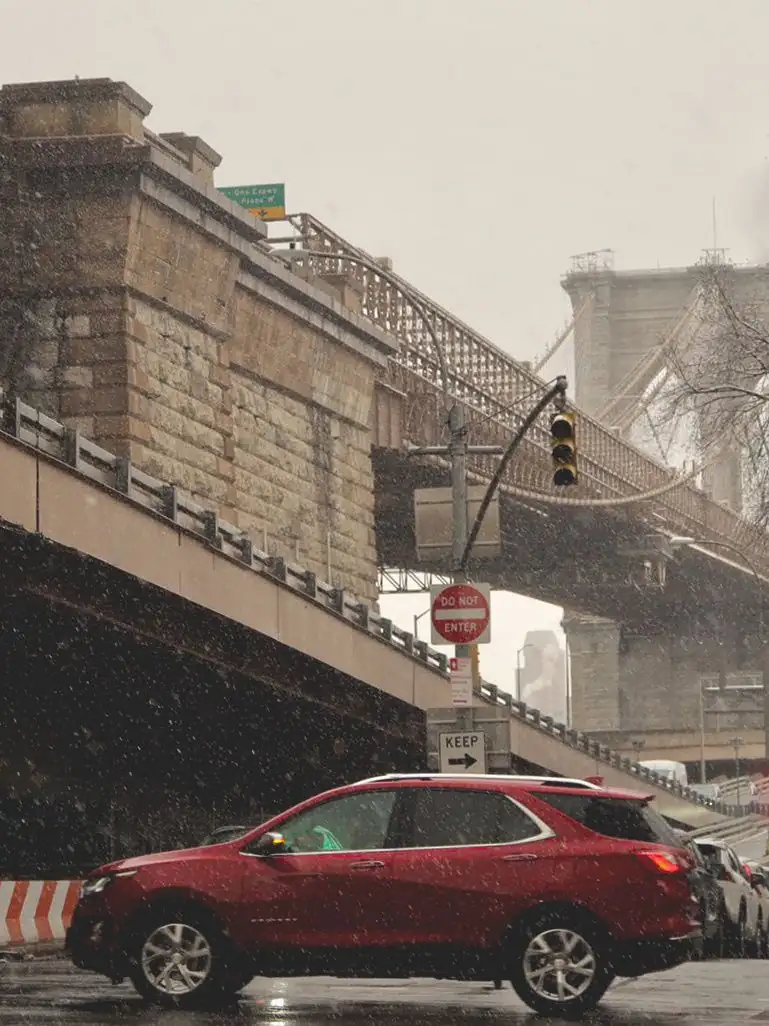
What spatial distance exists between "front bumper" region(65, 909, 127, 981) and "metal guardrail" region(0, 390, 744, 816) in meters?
10.5

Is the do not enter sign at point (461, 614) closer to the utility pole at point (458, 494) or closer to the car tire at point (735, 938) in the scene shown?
the utility pole at point (458, 494)

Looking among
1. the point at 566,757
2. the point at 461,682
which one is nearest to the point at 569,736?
the point at 566,757

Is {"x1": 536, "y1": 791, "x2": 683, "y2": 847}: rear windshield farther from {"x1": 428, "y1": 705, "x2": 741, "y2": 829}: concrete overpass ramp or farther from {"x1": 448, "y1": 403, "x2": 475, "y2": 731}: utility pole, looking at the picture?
{"x1": 428, "y1": 705, "x2": 741, "y2": 829}: concrete overpass ramp

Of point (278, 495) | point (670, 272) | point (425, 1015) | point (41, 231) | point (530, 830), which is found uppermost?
point (670, 272)

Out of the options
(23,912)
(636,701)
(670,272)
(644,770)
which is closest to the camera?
(23,912)

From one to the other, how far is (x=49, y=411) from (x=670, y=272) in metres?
99.8

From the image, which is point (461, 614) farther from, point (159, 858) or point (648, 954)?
point (648, 954)

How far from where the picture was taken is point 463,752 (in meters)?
27.8

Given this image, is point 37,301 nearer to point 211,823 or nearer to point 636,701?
point 211,823

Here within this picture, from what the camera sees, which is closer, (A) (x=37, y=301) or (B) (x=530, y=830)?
(B) (x=530, y=830)

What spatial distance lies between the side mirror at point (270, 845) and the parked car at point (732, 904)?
9.28 metres

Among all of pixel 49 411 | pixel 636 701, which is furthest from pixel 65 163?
pixel 636 701

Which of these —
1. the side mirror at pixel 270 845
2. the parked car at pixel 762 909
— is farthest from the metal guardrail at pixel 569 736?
the side mirror at pixel 270 845

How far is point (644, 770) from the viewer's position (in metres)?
64.0
